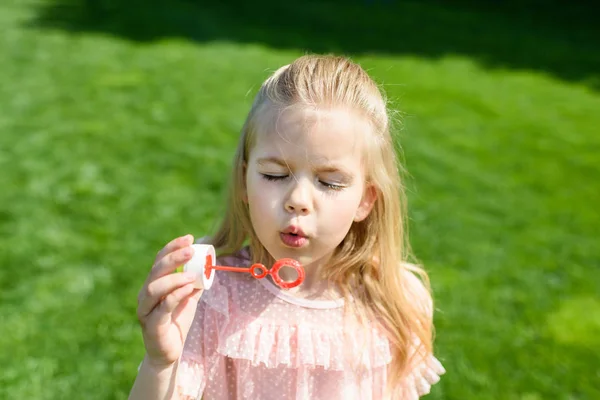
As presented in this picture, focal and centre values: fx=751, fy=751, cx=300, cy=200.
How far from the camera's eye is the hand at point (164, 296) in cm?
162

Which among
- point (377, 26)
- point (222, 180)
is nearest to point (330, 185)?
point (222, 180)

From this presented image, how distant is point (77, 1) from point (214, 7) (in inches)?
88.5

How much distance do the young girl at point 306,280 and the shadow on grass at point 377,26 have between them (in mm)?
7982

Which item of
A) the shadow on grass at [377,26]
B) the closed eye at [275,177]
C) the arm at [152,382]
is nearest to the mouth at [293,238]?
the closed eye at [275,177]

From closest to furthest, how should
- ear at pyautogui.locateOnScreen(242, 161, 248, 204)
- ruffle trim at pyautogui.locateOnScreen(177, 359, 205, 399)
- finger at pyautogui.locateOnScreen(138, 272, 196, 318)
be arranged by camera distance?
finger at pyautogui.locateOnScreen(138, 272, 196, 318) < ruffle trim at pyautogui.locateOnScreen(177, 359, 205, 399) < ear at pyautogui.locateOnScreen(242, 161, 248, 204)

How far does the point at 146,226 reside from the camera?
4613mm

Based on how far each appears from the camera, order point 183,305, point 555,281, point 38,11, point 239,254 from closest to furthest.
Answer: point 183,305 → point 239,254 → point 555,281 → point 38,11

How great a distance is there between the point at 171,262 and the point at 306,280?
0.53 m

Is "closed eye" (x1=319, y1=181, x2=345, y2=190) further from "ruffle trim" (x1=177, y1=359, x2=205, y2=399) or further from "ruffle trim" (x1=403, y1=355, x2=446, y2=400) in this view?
"ruffle trim" (x1=403, y1=355, x2=446, y2=400)

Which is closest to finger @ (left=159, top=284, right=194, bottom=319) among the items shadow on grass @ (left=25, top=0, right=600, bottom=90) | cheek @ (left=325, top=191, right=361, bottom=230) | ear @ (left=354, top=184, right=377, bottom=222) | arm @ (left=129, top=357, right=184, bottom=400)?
arm @ (left=129, top=357, right=184, bottom=400)

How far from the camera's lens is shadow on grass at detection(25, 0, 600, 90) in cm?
1029

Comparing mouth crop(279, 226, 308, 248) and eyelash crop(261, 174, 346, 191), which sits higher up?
eyelash crop(261, 174, 346, 191)

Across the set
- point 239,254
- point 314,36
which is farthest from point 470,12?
point 239,254

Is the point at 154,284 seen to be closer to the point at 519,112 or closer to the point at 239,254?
the point at 239,254
